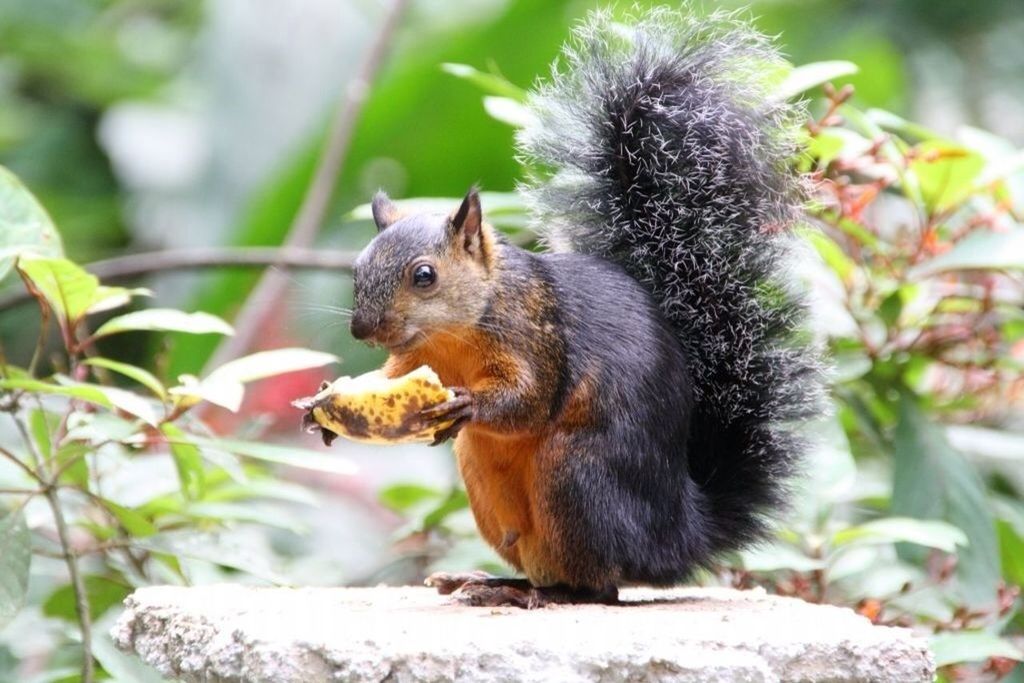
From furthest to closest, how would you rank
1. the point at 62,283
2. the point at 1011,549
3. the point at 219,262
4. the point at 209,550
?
1. the point at 219,262
2. the point at 1011,549
3. the point at 209,550
4. the point at 62,283

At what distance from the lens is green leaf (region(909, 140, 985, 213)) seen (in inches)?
87.9

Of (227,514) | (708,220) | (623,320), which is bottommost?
(227,514)

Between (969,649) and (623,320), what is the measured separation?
25.1 inches

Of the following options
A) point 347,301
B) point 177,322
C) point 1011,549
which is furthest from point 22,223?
point 347,301

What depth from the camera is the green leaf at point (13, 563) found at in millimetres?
1770

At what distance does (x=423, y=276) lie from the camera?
1732 mm

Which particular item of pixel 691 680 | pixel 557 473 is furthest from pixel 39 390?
pixel 691 680

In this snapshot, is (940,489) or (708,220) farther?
(940,489)

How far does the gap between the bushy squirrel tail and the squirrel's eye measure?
1.10 ft

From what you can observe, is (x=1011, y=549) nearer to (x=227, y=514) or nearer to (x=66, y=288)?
(x=227, y=514)

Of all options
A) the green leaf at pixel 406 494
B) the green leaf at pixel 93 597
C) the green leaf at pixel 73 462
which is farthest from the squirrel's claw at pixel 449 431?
the green leaf at pixel 406 494

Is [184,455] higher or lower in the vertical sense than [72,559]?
higher

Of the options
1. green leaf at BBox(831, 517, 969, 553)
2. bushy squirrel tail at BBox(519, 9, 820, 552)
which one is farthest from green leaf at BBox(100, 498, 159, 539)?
green leaf at BBox(831, 517, 969, 553)

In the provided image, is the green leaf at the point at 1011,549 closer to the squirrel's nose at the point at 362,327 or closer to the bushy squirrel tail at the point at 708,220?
the bushy squirrel tail at the point at 708,220
